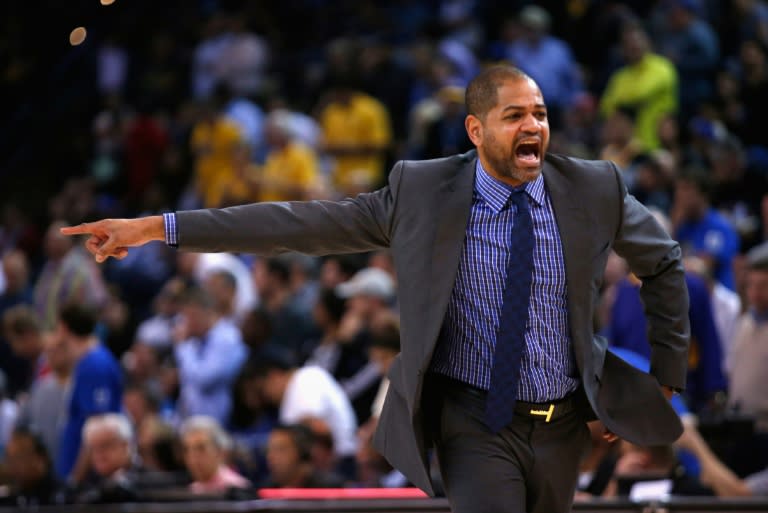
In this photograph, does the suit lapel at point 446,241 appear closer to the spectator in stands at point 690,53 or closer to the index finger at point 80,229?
the index finger at point 80,229

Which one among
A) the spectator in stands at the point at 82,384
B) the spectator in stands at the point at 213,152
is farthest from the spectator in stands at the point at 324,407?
the spectator in stands at the point at 213,152

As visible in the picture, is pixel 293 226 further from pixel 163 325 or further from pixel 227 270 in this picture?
pixel 163 325

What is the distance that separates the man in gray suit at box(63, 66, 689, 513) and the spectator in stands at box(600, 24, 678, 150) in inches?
313

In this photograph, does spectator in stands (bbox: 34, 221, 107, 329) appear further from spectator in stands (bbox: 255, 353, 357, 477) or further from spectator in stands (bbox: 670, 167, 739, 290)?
spectator in stands (bbox: 670, 167, 739, 290)

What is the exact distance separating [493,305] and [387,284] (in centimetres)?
485

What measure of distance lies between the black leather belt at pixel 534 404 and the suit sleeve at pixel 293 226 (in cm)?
52

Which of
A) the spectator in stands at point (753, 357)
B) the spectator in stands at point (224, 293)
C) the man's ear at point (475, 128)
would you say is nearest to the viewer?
the man's ear at point (475, 128)

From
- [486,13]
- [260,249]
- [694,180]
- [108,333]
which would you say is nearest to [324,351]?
[694,180]

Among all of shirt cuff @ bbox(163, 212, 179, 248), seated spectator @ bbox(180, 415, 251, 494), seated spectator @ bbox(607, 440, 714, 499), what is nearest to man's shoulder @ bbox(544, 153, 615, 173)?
shirt cuff @ bbox(163, 212, 179, 248)

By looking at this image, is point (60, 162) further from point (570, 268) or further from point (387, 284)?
point (570, 268)

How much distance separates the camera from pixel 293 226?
171 inches

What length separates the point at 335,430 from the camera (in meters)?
7.86

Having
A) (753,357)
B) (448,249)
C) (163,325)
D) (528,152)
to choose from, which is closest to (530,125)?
(528,152)

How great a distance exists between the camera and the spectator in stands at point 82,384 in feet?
27.1
